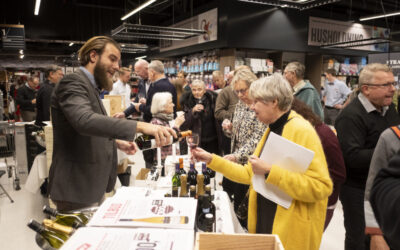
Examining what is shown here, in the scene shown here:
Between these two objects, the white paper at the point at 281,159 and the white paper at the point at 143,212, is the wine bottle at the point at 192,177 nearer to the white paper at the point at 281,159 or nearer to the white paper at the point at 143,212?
the white paper at the point at 281,159

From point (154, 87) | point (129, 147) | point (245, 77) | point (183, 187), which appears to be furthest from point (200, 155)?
point (154, 87)

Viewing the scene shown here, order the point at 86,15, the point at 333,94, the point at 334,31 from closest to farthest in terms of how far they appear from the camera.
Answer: the point at 333,94 < the point at 334,31 < the point at 86,15

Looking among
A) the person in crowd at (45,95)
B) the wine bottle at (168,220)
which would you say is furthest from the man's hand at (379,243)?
the person in crowd at (45,95)

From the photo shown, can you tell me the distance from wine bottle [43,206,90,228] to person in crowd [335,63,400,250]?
1.85 metres

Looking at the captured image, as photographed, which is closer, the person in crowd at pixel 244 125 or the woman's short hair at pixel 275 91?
the woman's short hair at pixel 275 91

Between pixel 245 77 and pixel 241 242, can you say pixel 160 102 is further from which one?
pixel 241 242

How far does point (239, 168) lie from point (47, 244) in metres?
1.20

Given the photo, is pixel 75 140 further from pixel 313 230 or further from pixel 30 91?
pixel 30 91

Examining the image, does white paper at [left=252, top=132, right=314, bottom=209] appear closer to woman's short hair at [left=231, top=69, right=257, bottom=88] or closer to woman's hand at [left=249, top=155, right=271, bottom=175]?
woman's hand at [left=249, top=155, right=271, bottom=175]

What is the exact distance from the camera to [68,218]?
1111mm

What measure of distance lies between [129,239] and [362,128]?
1.88 meters

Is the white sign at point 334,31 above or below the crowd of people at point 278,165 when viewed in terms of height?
above

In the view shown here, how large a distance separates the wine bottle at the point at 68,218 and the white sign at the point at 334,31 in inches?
379

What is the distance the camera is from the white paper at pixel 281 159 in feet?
4.74
